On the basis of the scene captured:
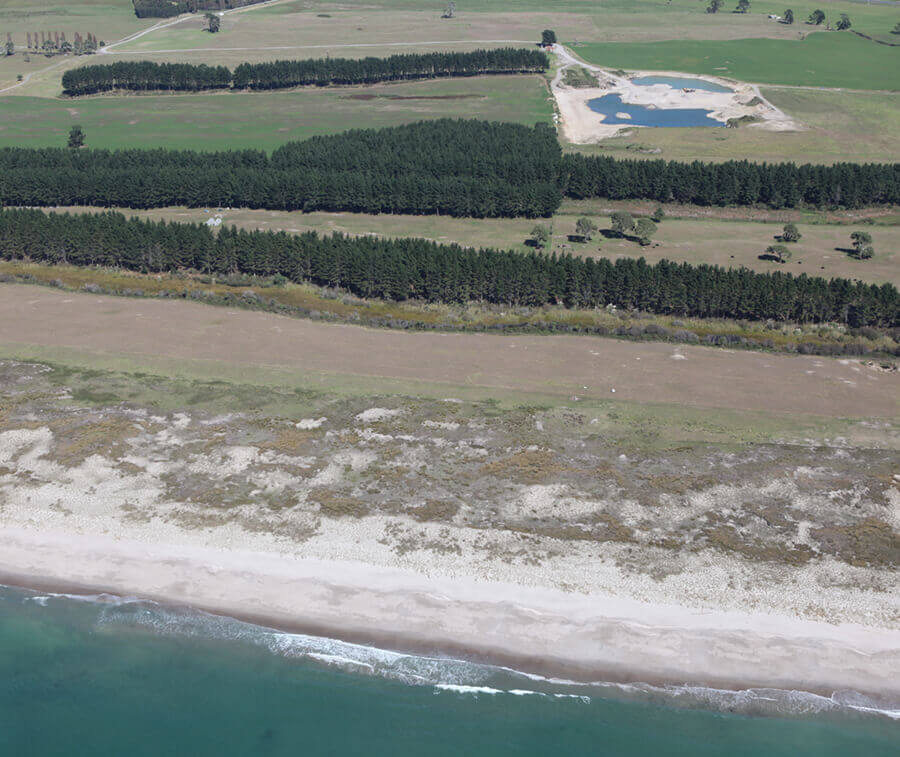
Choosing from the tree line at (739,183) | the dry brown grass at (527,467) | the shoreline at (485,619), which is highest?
the tree line at (739,183)

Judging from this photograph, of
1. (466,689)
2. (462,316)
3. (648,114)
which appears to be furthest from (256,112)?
(466,689)

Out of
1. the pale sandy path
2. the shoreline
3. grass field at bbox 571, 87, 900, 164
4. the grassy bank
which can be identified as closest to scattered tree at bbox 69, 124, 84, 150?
the grassy bank

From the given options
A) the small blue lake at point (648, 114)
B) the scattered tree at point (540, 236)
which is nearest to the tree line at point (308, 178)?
the scattered tree at point (540, 236)

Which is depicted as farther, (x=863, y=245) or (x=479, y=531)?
(x=863, y=245)

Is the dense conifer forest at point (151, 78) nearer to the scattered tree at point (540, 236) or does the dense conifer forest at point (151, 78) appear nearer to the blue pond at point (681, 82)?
the blue pond at point (681, 82)

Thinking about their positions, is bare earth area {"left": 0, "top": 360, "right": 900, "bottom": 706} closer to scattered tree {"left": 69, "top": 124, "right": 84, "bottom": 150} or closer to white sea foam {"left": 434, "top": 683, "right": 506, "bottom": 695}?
white sea foam {"left": 434, "top": 683, "right": 506, "bottom": 695}

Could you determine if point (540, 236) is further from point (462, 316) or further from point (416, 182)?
point (462, 316)

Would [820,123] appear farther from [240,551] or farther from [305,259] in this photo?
[240,551]
